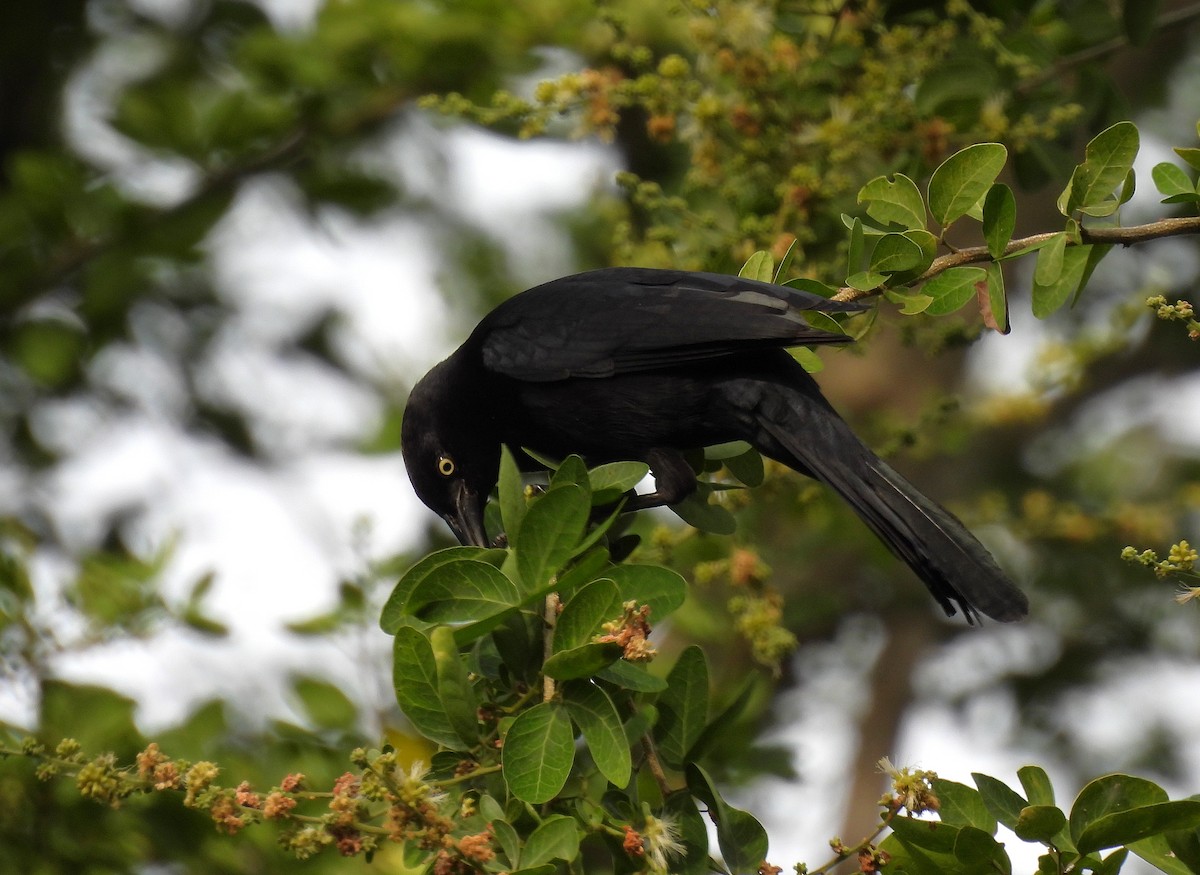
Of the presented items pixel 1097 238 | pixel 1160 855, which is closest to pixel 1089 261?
pixel 1097 238

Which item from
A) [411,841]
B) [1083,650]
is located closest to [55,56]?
[411,841]

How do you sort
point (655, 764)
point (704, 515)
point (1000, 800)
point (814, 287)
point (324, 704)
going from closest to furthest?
point (1000, 800) < point (655, 764) < point (814, 287) < point (704, 515) < point (324, 704)

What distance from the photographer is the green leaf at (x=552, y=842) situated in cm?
219

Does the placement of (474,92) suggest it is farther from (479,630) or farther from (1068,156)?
(479,630)

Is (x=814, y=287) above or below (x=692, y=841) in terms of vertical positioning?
above

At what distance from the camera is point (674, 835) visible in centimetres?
245

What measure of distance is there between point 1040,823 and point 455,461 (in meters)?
2.13

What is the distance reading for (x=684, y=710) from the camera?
2670 mm

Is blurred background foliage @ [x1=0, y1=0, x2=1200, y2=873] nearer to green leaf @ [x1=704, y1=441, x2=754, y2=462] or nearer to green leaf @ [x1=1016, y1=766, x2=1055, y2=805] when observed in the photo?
green leaf @ [x1=704, y1=441, x2=754, y2=462]

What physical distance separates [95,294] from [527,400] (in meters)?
2.12

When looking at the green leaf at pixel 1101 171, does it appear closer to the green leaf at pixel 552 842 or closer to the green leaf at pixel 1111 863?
the green leaf at pixel 1111 863

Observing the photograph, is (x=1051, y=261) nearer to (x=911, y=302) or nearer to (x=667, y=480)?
(x=911, y=302)

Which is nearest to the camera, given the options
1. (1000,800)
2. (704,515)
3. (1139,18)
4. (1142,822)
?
(1142,822)

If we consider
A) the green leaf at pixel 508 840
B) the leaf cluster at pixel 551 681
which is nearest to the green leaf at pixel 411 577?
the leaf cluster at pixel 551 681
